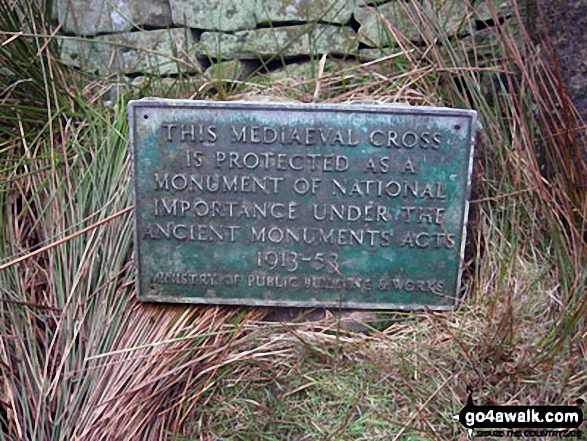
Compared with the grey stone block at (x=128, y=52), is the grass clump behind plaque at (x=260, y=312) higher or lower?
lower

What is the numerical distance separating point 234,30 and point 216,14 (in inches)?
4.4

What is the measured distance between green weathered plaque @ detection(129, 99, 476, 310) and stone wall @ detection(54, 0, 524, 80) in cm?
65

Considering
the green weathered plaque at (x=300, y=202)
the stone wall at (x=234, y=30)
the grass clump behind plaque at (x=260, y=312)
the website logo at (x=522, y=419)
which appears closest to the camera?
the website logo at (x=522, y=419)

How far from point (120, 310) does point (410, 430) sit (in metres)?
1.10

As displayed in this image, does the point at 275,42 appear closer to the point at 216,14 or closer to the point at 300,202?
the point at 216,14

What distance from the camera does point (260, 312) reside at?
6.89 feet

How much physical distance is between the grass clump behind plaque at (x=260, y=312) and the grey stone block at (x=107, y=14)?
0.93 ft

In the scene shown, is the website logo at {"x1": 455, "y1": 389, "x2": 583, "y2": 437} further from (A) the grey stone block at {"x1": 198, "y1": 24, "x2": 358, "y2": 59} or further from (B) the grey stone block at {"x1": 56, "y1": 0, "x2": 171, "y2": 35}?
(B) the grey stone block at {"x1": 56, "y1": 0, "x2": 171, "y2": 35}

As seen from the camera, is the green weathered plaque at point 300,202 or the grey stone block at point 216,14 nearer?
the green weathered plaque at point 300,202

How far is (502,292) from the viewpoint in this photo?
196cm

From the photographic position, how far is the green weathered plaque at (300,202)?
1.97 meters

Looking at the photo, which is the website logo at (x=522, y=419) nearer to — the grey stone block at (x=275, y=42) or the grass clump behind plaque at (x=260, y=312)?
the grass clump behind plaque at (x=260, y=312)

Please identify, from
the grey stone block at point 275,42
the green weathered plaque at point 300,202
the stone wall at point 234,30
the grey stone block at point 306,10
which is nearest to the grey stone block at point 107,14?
the stone wall at point 234,30

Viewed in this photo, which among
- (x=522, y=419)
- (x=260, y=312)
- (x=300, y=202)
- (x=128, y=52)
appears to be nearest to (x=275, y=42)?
(x=128, y=52)
